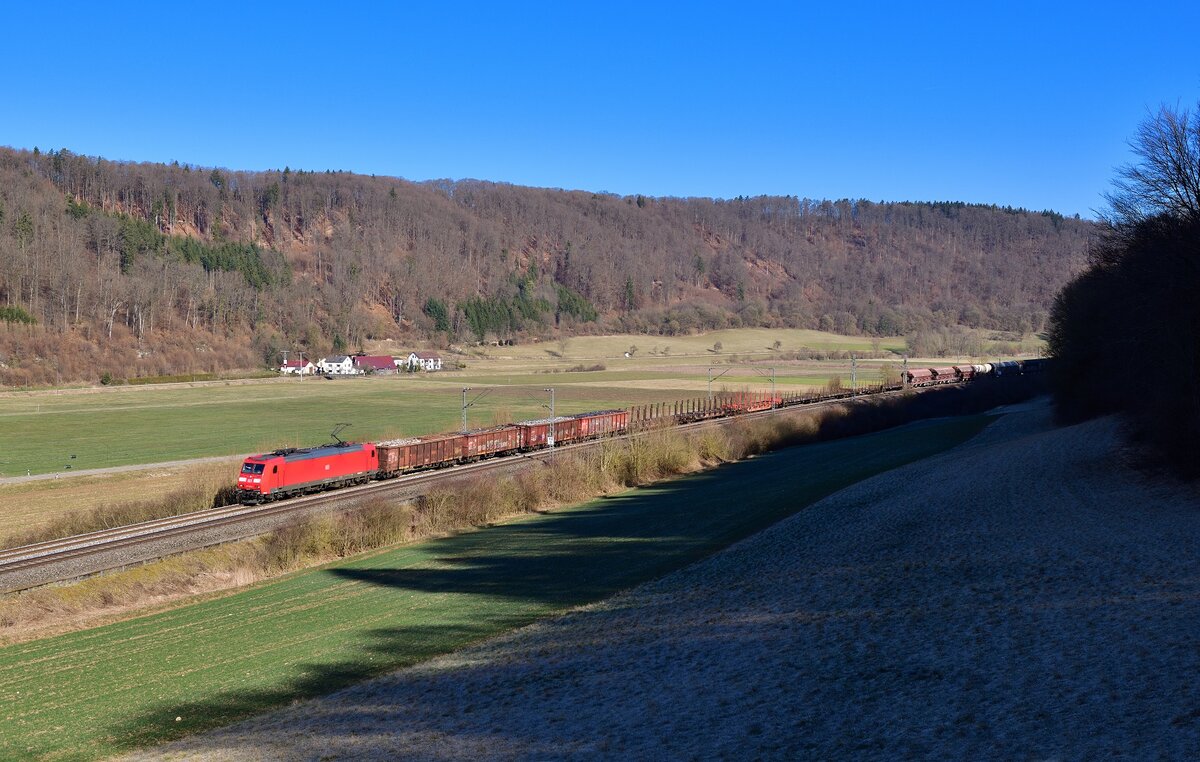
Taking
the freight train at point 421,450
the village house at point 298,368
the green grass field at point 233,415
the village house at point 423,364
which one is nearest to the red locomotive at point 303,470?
the freight train at point 421,450

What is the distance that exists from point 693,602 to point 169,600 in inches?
753

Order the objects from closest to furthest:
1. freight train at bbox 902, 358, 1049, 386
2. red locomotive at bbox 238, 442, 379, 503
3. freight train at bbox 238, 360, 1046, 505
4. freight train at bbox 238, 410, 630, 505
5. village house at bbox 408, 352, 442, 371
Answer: red locomotive at bbox 238, 442, 379, 503 → freight train at bbox 238, 410, 630, 505 → freight train at bbox 238, 360, 1046, 505 → freight train at bbox 902, 358, 1049, 386 → village house at bbox 408, 352, 442, 371

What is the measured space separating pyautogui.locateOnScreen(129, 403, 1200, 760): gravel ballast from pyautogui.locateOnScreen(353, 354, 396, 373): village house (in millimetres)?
146937

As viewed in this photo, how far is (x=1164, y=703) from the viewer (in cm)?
1253

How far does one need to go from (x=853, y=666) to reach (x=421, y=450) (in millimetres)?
46850

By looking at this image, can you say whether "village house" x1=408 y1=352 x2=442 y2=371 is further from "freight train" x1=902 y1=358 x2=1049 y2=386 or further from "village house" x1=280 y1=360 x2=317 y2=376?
"freight train" x1=902 y1=358 x2=1049 y2=386

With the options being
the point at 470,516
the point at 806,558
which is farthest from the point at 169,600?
the point at 806,558

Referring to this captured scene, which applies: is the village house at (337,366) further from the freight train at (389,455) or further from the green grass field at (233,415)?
the freight train at (389,455)

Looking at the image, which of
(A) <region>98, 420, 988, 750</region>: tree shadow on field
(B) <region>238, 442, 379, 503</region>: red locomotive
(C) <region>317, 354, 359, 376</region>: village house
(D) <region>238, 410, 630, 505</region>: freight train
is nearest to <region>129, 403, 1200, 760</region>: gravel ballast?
(A) <region>98, 420, 988, 750</region>: tree shadow on field

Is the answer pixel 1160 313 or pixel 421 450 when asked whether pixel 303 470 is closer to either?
pixel 421 450

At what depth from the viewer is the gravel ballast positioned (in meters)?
13.2

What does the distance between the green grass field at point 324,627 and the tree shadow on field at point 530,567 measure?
2.8 inches

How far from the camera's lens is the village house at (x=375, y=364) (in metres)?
170

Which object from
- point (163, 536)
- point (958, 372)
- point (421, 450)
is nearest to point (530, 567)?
point (163, 536)
